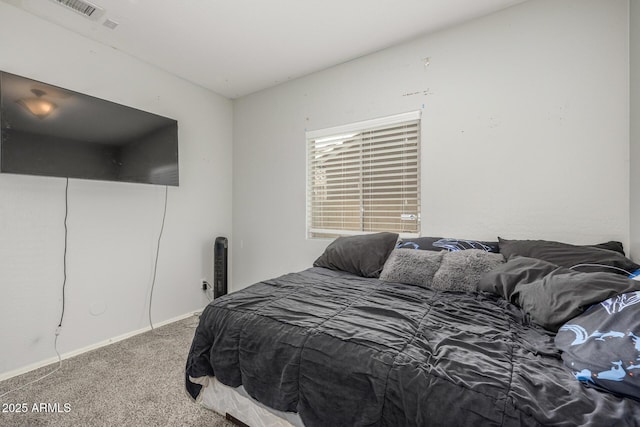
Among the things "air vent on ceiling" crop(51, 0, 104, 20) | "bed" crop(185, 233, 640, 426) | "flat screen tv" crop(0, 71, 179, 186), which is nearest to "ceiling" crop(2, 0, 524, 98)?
"air vent on ceiling" crop(51, 0, 104, 20)

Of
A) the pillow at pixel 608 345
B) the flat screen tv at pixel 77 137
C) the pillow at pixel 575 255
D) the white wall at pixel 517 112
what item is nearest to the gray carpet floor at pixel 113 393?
the flat screen tv at pixel 77 137

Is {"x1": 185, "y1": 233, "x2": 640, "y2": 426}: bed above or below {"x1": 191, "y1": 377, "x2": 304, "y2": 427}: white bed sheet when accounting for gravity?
above

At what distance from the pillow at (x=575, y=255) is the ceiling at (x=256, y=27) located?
68.8 inches

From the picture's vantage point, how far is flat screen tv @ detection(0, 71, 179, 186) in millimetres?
1854

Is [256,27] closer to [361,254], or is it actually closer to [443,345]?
[361,254]

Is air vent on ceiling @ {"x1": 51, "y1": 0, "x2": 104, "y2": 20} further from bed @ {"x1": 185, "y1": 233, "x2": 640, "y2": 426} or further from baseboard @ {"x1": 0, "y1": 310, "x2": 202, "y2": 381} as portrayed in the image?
baseboard @ {"x1": 0, "y1": 310, "x2": 202, "y2": 381}

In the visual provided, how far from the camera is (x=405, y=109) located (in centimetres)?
248

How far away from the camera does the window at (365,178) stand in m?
2.52

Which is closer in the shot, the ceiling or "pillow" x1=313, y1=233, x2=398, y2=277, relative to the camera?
the ceiling

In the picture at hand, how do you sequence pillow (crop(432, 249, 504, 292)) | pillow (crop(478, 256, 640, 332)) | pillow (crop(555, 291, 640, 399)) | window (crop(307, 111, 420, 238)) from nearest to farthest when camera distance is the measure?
pillow (crop(555, 291, 640, 399)), pillow (crop(478, 256, 640, 332)), pillow (crop(432, 249, 504, 292)), window (crop(307, 111, 420, 238))

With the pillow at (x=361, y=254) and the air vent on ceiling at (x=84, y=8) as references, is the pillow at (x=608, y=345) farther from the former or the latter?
the air vent on ceiling at (x=84, y=8)

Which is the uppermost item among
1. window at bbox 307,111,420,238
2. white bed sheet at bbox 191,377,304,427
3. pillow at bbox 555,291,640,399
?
window at bbox 307,111,420,238

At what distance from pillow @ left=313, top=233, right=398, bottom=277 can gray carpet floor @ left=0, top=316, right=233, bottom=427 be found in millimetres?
1261

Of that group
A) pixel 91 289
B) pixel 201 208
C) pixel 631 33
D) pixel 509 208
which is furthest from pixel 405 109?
pixel 91 289
